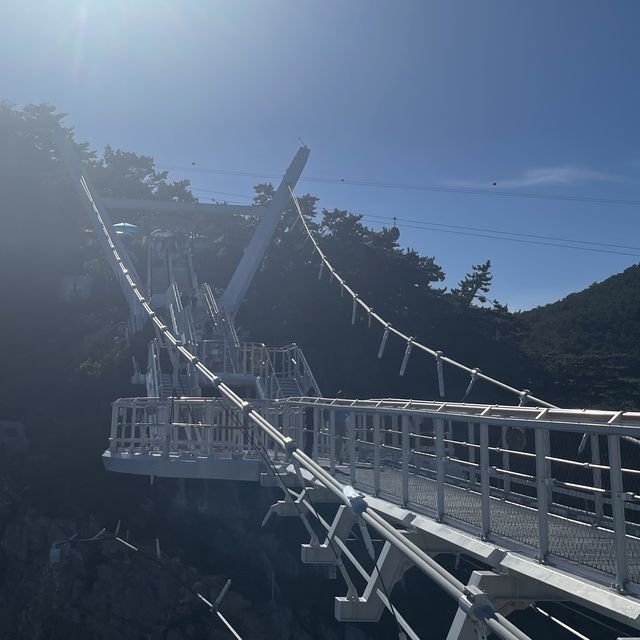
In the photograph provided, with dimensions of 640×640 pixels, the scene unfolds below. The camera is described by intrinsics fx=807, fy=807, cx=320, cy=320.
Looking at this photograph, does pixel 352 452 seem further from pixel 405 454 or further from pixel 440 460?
pixel 440 460

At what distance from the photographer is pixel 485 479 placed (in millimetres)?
6262

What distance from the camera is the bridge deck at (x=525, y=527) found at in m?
5.48

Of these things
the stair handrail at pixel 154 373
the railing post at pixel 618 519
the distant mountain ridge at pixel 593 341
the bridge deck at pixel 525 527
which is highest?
the distant mountain ridge at pixel 593 341

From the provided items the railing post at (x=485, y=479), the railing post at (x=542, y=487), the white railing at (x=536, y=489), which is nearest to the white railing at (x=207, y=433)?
the white railing at (x=536, y=489)

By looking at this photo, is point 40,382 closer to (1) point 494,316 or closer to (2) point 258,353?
→ (2) point 258,353

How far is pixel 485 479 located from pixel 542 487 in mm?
802

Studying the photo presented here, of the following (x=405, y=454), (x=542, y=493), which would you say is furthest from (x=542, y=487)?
(x=405, y=454)

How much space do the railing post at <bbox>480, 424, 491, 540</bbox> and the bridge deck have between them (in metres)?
0.11

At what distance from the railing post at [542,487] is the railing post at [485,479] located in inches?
29.5

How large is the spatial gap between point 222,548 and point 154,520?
2.20 m

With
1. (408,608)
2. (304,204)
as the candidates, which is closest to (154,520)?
(408,608)

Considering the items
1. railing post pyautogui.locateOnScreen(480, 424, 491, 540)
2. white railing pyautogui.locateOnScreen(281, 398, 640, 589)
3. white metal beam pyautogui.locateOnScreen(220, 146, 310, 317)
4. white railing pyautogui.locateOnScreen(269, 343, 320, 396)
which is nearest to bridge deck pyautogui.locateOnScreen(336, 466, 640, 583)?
white railing pyautogui.locateOnScreen(281, 398, 640, 589)

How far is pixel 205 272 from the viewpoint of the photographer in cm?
3450

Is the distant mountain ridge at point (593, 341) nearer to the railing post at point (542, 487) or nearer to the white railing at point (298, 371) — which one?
the white railing at point (298, 371)
